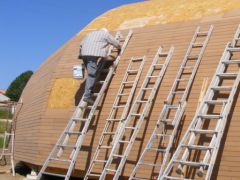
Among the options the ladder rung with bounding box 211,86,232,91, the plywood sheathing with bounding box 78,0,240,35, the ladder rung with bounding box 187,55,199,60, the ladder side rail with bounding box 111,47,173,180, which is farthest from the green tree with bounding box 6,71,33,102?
the ladder rung with bounding box 211,86,232,91

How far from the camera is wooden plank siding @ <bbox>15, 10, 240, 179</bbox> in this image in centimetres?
936

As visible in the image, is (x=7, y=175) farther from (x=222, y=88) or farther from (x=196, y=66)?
(x=222, y=88)

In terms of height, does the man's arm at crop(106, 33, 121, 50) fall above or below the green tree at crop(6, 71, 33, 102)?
below

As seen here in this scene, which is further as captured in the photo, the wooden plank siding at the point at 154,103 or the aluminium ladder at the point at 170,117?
the aluminium ladder at the point at 170,117

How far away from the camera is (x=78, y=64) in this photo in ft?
44.1

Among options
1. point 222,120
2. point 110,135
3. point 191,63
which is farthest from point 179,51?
point 222,120

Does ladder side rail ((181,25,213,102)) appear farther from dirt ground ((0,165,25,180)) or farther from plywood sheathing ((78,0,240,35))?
dirt ground ((0,165,25,180))

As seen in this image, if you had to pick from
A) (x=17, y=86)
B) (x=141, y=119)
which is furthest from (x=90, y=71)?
(x=17, y=86)

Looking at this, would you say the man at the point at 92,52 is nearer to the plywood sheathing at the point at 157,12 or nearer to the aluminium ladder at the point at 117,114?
the aluminium ladder at the point at 117,114

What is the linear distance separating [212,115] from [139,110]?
2575 millimetres

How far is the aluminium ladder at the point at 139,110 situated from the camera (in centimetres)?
998

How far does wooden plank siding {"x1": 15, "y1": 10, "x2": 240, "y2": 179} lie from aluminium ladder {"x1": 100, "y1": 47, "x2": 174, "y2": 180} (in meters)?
0.21

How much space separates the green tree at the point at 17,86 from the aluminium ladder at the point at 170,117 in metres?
62.4

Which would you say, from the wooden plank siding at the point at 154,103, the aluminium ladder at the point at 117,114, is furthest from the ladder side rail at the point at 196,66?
the aluminium ladder at the point at 117,114
